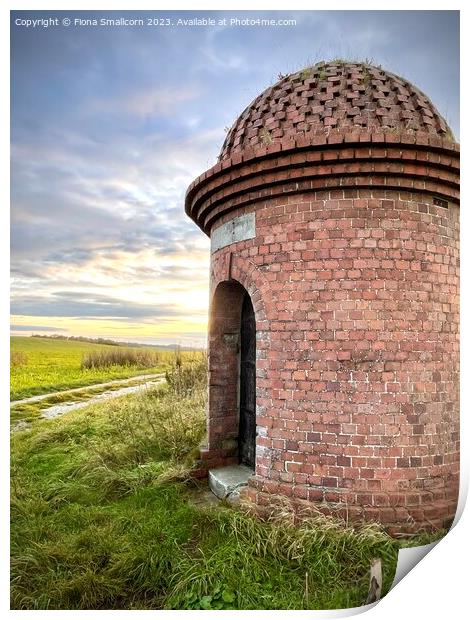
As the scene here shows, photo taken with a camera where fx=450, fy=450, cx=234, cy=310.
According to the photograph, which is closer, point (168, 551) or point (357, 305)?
point (168, 551)

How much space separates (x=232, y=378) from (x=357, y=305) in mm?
2076

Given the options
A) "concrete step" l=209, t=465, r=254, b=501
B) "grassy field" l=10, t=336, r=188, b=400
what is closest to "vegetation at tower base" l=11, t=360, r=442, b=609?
"concrete step" l=209, t=465, r=254, b=501

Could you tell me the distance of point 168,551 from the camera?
3432mm

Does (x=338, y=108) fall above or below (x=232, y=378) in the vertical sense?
above

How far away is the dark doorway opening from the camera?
16.3 ft

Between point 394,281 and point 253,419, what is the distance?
223 centimetres

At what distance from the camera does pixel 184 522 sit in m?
3.95

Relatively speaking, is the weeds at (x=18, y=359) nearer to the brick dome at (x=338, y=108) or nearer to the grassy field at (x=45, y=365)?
the grassy field at (x=45, y=365)

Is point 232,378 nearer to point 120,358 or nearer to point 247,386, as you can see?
point 247,386

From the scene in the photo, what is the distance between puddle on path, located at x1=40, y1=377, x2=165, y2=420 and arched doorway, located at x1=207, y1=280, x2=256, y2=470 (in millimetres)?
2686

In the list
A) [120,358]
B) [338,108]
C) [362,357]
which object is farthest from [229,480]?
[338,108]

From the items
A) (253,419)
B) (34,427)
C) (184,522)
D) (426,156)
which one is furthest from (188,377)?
(426,156)

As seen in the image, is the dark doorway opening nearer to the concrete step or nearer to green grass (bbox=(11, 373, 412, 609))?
the concrete step

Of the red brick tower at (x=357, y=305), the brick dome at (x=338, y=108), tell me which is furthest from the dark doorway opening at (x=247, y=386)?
the brick dome at (x=338, y=108)
